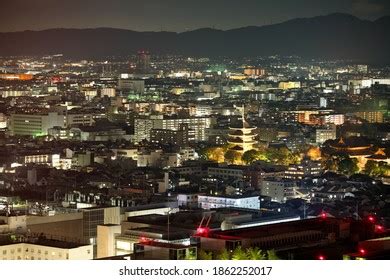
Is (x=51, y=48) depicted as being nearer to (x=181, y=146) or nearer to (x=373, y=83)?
(x=181, y=146)

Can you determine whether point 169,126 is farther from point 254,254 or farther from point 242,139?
point 254,254

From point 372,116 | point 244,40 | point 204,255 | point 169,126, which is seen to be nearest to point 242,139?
point 244,40

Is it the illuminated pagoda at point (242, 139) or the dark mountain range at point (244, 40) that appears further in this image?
the illuminated pagoda at point (242, 139)

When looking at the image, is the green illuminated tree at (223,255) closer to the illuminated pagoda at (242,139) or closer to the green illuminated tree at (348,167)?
the green illuminated tree at (348,167)

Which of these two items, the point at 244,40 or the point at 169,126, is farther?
the point at 169,126

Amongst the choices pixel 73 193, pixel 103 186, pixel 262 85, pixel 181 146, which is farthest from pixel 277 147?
Result: pixel 262 85

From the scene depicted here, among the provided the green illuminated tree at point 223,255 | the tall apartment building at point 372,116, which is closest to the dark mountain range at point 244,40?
the tall apartment building at point 372,116

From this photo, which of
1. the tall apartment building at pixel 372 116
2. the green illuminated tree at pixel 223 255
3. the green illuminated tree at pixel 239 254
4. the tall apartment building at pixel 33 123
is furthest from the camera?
the tall apartment building at pixel 372 116

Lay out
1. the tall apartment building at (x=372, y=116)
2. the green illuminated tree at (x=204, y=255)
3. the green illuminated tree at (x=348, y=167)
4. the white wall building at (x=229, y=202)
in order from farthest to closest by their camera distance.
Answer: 1. the tall apartment building at (x=372, y=116)
2. the green illuminated tree at (x=348, y=167)
3. the white wall building at (x=229, y=202)
4. the green illuminated tree at (x=204, y=255)
